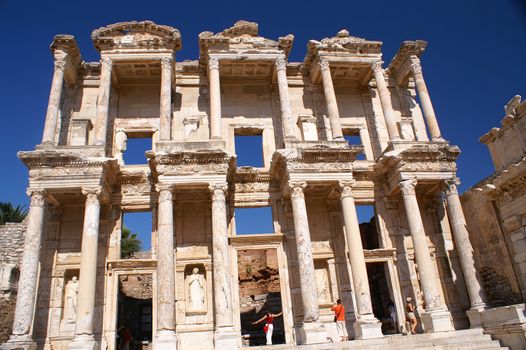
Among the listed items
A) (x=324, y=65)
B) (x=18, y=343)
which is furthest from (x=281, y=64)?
(x=18, y=343)

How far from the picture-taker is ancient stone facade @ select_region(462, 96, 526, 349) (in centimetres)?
1306

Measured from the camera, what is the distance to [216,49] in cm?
1742

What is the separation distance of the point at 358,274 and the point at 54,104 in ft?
41.5

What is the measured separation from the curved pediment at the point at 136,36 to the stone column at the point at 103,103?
0.79m

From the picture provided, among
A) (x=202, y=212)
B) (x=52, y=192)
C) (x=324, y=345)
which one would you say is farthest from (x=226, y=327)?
(x=52, y=192)

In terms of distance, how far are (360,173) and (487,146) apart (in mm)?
4721

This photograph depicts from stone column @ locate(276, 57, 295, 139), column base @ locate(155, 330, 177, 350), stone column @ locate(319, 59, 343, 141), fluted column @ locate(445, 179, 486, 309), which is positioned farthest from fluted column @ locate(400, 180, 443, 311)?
column base @ locate(155, 330, 177, 350)

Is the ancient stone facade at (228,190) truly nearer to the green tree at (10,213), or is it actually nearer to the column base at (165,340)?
the column base at (165,340)

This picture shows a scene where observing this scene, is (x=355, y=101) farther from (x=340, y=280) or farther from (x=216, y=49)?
(x=340, y=280)

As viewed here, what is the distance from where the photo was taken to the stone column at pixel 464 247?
1479cm

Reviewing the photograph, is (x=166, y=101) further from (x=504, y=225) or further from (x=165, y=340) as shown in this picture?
(x=504, y=225)

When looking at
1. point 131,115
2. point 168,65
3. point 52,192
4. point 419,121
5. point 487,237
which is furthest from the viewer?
point 419,121

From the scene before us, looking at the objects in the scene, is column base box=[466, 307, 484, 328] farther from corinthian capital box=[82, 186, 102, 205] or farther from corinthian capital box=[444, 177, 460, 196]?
corinthian capital box=[82, 186, 102, 205]

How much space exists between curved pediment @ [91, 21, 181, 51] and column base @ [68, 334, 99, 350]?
10.8 metres
